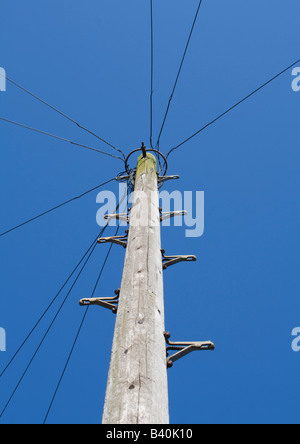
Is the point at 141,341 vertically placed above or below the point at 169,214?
below

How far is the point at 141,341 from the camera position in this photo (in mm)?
2410

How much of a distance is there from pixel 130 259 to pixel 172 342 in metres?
0.74

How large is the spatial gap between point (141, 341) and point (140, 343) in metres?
0.02

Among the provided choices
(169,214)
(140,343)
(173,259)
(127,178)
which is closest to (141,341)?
(140,343)

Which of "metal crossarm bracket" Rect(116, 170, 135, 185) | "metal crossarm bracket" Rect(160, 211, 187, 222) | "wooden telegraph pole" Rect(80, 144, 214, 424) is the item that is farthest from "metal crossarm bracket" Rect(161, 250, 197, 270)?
"metal crossarm bracket" Rect(116, 170, 135, 185)

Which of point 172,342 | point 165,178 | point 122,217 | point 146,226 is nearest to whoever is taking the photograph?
point 172,342

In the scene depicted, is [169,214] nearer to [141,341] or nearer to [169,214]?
[169,214]

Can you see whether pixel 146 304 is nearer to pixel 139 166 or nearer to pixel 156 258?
pixel 156 258

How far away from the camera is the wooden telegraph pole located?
2.06m

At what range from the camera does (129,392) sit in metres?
2.10

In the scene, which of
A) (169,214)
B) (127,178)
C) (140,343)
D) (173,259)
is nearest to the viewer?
(140,343)

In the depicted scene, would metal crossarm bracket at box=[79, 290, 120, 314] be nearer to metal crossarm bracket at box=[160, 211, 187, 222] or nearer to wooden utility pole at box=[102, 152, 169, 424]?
wooden utility pole at box=[102, 152, 169, 424]
